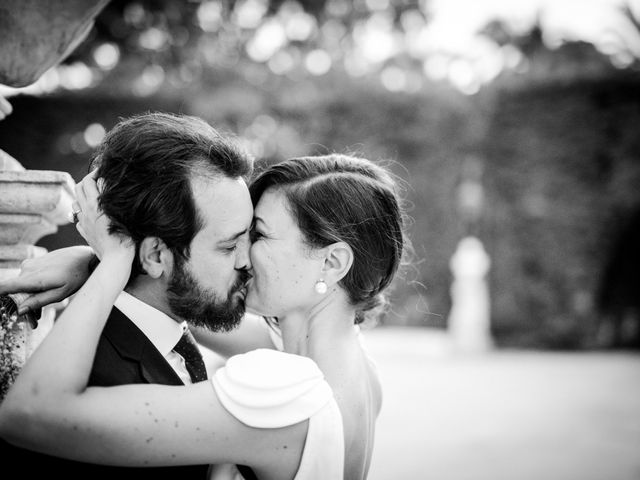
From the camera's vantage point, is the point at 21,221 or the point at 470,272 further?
the point at 470,272

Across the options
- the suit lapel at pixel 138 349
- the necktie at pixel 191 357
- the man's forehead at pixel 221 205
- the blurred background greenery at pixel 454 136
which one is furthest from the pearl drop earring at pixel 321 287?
the blurred background greenery at pixel 454 136

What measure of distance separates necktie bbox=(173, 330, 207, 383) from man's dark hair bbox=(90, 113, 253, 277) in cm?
32

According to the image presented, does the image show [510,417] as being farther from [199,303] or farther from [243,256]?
[199,303]

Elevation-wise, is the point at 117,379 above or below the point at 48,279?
below

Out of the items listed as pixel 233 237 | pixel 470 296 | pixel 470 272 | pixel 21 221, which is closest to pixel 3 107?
pixel 21 221

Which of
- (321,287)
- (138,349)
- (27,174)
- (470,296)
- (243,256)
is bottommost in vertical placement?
(470,296)

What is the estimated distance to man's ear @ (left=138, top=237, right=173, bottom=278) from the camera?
1990 mm

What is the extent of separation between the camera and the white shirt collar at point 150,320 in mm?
1987

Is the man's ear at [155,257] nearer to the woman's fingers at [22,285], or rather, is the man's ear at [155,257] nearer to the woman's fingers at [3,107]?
the woman's fingers at [22,285]

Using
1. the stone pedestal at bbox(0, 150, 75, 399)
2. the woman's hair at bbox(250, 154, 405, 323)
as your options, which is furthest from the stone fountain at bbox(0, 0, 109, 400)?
the woman's hair at bbox(250, 154, 405, 323)

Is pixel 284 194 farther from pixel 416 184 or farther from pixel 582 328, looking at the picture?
pixel 582 328

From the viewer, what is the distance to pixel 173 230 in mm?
1994

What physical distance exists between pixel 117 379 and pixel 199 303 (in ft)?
1.61

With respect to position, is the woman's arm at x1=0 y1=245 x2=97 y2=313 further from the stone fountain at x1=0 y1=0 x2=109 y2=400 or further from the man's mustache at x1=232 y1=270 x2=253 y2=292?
Result: the man's mustache at x1=232 y1=270 x2=253 y2=292
